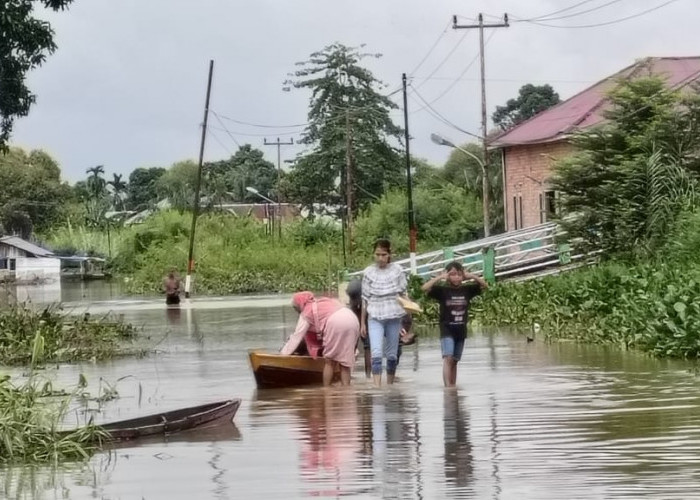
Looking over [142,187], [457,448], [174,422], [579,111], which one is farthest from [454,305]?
[142,187]

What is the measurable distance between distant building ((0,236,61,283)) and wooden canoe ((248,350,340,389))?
8078cm

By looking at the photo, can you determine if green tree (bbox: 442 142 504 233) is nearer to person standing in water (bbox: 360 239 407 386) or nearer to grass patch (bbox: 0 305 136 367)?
grass patch (bbox: 0 305 136 367)

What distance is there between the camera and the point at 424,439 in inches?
517

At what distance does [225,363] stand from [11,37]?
404 inches

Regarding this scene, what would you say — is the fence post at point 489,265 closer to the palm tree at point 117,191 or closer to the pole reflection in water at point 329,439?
the pole reflection in water at point 329,439

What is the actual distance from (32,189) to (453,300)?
101 m

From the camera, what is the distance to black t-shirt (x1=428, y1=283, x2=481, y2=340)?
1727cm

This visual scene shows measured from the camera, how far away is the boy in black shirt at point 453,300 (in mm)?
17281

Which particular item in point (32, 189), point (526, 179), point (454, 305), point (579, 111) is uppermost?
point (32, 189)

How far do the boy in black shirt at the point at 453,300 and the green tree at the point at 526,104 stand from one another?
93.9 metres

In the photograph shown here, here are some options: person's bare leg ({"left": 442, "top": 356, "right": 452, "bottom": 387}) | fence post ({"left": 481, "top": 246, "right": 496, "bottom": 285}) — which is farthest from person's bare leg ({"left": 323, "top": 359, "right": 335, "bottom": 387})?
fence post ({"left": 481, "top": 246, "right": 496, "bottom": 285})

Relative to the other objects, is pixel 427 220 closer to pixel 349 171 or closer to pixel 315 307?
pixel 349 171

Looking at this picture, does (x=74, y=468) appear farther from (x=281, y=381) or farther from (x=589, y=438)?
(x=281, y=381)

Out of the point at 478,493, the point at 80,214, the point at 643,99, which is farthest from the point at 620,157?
the point at 80,214
